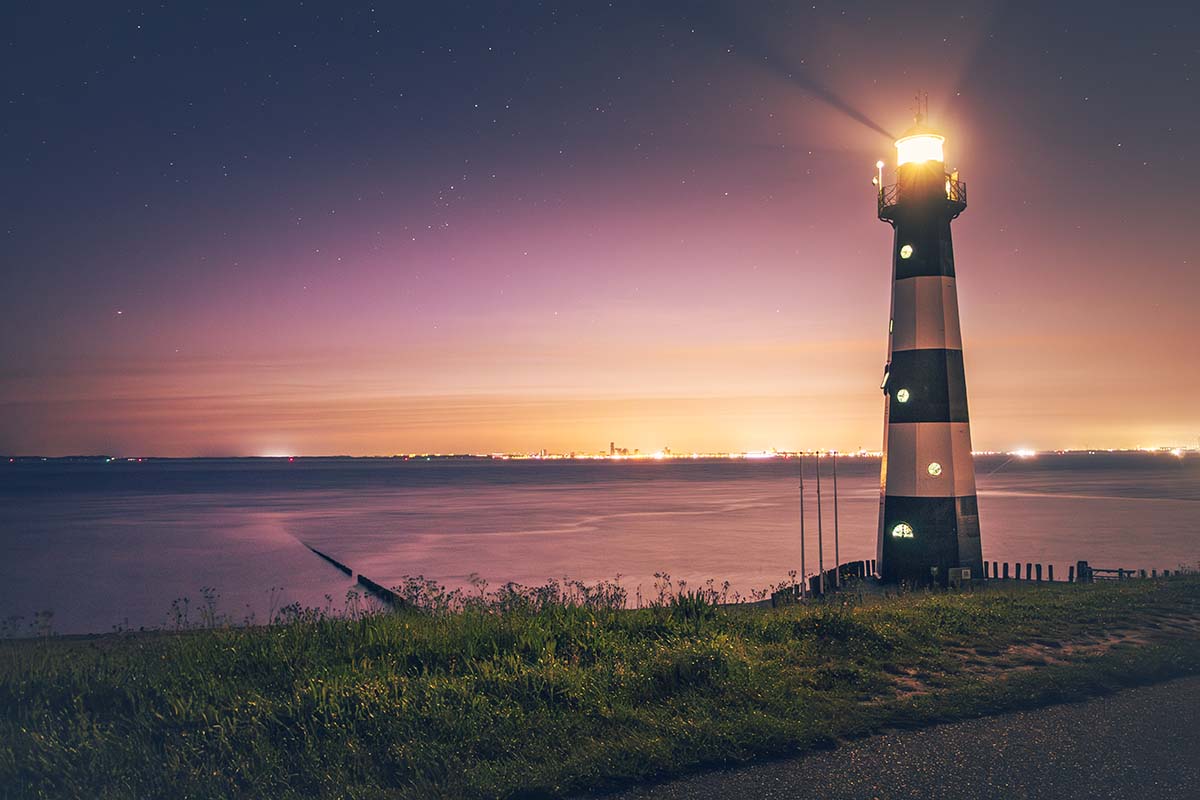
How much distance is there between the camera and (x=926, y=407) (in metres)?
22.5

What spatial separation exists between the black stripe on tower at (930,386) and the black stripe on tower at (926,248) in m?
2.34

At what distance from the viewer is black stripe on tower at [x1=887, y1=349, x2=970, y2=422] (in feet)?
73.6

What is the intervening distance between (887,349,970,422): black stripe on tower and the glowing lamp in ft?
19.3

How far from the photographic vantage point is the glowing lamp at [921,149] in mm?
23719

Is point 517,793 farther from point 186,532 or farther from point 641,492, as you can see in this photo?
point 641,492

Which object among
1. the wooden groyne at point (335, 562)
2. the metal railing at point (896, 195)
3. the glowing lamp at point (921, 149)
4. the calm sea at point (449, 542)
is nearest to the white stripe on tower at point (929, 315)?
the metal railing at point (896, 195)

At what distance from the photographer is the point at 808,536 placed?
5397cm

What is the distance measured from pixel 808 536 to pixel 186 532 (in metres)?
44.1

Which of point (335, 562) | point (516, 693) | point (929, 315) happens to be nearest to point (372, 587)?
point (335, 562)

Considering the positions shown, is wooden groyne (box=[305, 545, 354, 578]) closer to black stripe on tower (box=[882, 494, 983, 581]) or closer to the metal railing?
black stripe on tower (box=[882, 494, 983, 581])

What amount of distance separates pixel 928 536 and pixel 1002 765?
56.0ft

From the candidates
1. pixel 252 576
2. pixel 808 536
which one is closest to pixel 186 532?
pixel 252 576

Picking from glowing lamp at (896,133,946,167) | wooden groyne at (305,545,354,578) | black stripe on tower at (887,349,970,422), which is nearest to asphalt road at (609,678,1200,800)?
black stripe on tower at (887,349,970,422)

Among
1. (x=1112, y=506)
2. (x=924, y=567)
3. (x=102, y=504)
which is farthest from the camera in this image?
(x=102, y=504)
